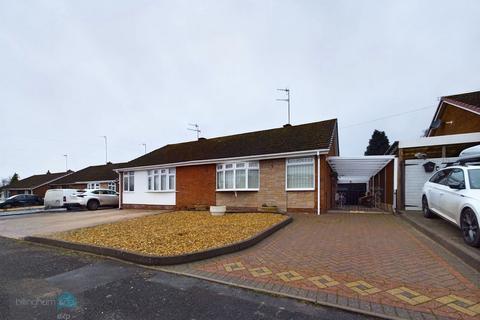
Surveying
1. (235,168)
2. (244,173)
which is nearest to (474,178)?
(244,173)

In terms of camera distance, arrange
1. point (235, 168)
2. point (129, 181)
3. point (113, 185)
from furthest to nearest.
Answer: point (113, 185), point (129, 181), point (235, 168)

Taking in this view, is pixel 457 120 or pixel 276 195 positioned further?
pixel 457 120

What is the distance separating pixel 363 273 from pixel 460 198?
3.20 m

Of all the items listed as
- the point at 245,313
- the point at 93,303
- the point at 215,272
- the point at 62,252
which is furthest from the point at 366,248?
the point at 62,252

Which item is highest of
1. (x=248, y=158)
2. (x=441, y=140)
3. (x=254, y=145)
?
(x=254, y=145)

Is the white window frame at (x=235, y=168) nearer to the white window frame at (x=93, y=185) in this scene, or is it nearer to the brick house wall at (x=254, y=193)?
the brick house wall at (x=254, y=193)

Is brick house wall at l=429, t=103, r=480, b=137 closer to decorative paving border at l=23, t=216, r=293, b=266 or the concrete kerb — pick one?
decorative paving border at l=23, t=216, r=293, b=266

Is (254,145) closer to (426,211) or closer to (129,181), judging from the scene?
(426,211)

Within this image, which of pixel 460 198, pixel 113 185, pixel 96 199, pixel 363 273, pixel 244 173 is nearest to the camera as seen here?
pixel 363 273

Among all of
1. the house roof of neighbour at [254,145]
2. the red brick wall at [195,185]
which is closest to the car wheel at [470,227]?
the house roof of neighbour at [254,145]

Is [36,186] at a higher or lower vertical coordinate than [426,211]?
lower

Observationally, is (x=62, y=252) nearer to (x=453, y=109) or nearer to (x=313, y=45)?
(x=313, y=45)

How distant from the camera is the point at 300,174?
13727mm

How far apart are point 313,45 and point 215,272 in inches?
446
